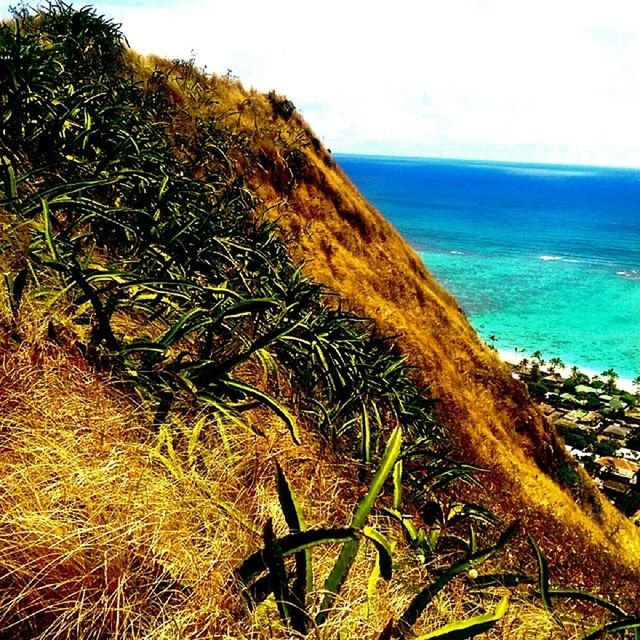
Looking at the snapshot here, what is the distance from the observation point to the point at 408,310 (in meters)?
15.3

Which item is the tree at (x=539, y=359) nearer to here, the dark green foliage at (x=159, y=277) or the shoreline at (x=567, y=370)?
the shoreline at (x=567, y=370)

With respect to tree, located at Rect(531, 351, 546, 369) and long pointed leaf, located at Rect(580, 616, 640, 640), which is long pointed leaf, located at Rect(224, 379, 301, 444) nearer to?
long pointed leaf, located at Rect(580, 616, 640, 640)

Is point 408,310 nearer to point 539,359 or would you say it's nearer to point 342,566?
point 342,566

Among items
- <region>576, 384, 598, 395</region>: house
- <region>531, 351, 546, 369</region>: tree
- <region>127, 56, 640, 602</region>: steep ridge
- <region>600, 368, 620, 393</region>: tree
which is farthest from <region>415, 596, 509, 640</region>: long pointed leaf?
<region>531, 351, 546, 369</region>: tree

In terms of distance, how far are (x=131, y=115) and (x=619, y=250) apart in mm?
132769

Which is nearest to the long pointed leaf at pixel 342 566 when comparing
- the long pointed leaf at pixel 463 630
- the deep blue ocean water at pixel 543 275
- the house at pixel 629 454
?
the long pointed leaf at pixel 463 630

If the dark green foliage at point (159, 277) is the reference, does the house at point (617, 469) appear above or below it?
below

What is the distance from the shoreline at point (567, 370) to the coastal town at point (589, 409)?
0.59ft

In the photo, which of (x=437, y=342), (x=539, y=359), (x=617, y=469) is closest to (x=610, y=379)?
(x=539, y=359)

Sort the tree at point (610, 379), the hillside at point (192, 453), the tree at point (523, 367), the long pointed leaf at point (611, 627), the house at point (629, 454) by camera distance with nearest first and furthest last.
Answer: the hillside at point (192, 453) → the long pointed leaf at point (611, 627) → the house at point (629, 454) → the tree at point (523, 367) → the tree at point (610, 379)

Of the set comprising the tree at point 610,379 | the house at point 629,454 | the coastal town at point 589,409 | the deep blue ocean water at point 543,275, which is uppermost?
the deep blue ocean water at point 543,275

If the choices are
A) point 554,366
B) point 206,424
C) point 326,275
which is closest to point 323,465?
point 206,424

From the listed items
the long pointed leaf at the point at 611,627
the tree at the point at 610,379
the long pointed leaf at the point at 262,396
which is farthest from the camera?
the tree at the point at 610,379

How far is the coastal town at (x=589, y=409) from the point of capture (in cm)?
4512
